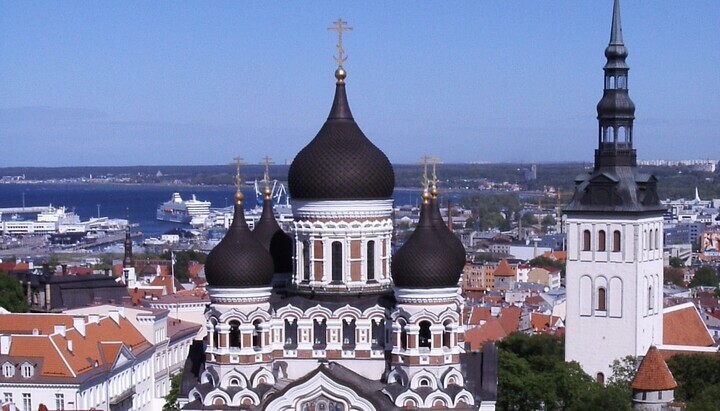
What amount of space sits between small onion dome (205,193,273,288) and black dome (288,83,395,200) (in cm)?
236

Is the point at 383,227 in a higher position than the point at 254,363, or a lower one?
higher

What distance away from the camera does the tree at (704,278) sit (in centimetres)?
10862

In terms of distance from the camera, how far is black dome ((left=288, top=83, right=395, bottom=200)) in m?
36.4

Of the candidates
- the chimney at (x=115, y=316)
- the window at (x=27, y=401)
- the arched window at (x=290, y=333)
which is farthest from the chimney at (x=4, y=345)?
the arched window at (x=290, y=333)

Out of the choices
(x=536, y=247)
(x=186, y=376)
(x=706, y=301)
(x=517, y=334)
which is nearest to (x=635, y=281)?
(x=517, y=334)

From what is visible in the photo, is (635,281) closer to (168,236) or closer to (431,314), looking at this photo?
(431,314)

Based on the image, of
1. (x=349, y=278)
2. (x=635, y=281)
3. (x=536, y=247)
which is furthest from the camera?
(x=536, y=247)

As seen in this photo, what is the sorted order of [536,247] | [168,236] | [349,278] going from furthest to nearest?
[168,236] < [536,247] < [349,278]

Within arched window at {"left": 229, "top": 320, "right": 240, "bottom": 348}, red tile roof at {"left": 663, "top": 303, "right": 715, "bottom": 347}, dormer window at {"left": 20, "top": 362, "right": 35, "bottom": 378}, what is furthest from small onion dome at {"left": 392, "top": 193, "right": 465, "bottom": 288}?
red tile roof at {"left": 663, "top": 303, "right": 715, "bottom": 347}

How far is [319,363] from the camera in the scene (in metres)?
34.9

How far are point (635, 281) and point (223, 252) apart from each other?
21668 millimetres

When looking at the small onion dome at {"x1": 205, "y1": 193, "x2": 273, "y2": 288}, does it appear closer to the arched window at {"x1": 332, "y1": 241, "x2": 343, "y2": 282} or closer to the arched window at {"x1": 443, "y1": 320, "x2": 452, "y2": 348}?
the arched window at {"x1": 332, "y1": 241, "x2": 343, "y2": 282}

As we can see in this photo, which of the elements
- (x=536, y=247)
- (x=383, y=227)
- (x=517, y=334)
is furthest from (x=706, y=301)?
(x=536, y=247)

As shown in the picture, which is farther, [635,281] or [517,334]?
[517,334]
